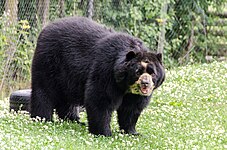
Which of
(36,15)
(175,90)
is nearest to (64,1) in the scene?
(36,15)

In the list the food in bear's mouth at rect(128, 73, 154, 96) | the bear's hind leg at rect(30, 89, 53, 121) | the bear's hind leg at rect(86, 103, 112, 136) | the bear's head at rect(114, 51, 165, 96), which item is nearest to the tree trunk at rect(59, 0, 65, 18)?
the bear's hind leg at rect(30, 89, 53, 121)

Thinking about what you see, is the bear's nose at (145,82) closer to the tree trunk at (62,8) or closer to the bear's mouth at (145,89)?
the bear's mouth at (145,89)

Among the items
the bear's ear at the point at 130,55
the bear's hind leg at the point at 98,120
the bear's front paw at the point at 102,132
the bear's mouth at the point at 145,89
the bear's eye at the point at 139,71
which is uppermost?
the bear's ear at the point at 130,55

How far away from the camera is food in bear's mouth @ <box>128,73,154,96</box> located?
778 centimetres

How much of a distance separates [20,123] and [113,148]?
152cm

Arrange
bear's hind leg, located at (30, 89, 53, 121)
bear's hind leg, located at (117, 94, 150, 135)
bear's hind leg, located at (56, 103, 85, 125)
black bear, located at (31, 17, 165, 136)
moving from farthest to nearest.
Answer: bear's hind leg, located at (56, 103, 85, 125) → bear's hind leg, located at (30, 89, 53, 121) → bear's hind leg, located at (117, 94, 150, 135) → black bear, located at (31, 17, 165, 136)

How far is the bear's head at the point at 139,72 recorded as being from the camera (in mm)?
7816

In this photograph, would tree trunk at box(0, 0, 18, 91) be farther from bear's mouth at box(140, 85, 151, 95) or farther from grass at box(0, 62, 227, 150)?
bear's mouth at box(140, 85, 151, 95)

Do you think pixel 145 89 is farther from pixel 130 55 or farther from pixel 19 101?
pixel 19 101

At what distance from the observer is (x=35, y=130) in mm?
7938

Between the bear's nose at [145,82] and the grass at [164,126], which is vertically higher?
the bear's nose at [145,82]

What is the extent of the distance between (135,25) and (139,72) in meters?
7.74

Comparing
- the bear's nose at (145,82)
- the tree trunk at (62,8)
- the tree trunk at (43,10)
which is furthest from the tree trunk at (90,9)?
the bear's nose at (145,82)

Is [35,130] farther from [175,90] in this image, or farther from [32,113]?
[175,90]
